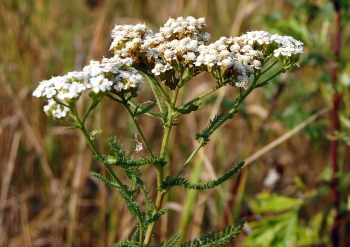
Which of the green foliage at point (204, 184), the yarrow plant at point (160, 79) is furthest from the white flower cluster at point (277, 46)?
the green foliage at point (204, 184)

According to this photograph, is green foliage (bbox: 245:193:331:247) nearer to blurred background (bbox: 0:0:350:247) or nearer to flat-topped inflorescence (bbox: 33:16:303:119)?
blurred background (bbox: 0:0:350:247)

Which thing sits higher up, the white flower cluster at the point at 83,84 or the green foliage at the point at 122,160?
the white flower cluster at the point at 83,84

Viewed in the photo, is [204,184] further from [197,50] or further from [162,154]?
[197,50]

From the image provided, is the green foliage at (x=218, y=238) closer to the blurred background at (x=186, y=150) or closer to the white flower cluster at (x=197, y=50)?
the white flower cluster at (x=197, y=50)

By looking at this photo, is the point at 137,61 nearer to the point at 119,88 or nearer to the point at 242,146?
the point at 119,88

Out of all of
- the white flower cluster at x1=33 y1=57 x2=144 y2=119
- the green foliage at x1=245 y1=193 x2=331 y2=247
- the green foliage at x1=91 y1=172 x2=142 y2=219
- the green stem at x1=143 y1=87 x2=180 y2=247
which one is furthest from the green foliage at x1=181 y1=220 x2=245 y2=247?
the green foliage at x1=245 y1=193 x2=331 y2=247

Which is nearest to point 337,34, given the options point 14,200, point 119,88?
point 119,88
